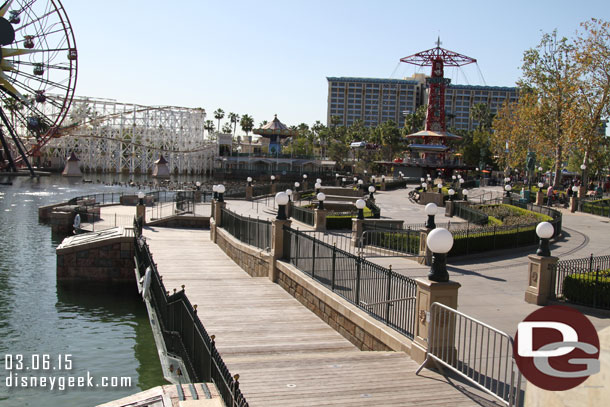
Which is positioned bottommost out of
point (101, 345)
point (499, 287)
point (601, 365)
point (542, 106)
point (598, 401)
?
point (101, 345)

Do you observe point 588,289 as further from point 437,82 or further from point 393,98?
point 393,98

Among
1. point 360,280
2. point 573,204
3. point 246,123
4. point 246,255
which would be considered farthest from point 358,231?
point 246,123

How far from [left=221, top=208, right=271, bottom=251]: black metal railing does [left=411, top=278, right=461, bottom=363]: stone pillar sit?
29.2 ft

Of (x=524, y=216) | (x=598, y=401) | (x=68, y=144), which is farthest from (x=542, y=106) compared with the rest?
(x=68, y=144)

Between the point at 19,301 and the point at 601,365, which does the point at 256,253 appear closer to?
the point at 19,301

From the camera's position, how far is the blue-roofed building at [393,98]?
607 ft

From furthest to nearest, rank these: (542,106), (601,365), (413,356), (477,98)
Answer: (477,98)
(542,106)
(413,356)
(601,365)

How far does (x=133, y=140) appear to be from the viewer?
117438 mm

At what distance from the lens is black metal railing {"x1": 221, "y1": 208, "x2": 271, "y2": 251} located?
17.4 meters

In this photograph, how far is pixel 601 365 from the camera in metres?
2.74

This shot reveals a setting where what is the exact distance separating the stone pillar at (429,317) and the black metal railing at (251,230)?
8.91 metres

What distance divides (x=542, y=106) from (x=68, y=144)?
10315 centimetres

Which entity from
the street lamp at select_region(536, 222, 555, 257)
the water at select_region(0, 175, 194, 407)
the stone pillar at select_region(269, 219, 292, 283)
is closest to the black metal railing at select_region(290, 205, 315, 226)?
the water at select_region(0, 175, 194, 407)

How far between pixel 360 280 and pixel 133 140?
373 ft
